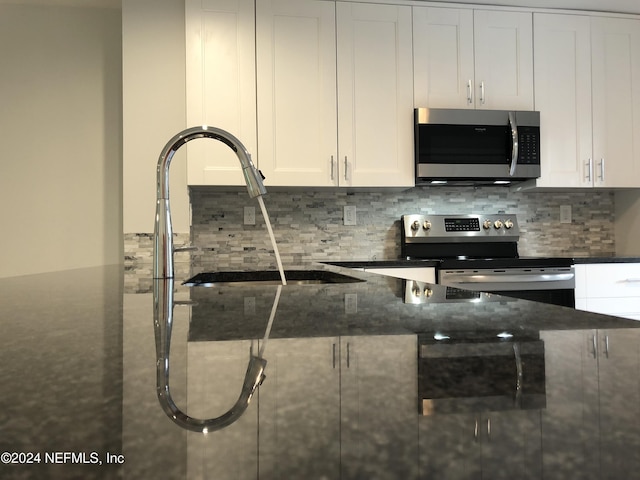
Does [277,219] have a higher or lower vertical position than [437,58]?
lower

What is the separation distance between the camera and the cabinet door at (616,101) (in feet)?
10.4

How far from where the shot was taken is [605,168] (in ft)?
10.4

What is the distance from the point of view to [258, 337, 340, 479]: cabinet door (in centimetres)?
18

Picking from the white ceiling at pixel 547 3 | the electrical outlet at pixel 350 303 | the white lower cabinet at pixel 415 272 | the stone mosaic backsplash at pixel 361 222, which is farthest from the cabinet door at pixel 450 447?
the white ceiling at pixel 547 3

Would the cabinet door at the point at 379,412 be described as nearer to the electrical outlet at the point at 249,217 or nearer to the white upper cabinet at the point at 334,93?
the white upper cabinet at the point at 334,93

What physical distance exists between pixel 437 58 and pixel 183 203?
1.76 metres

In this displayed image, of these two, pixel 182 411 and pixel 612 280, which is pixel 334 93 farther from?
pixel 182 411

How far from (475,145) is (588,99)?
0.86 m

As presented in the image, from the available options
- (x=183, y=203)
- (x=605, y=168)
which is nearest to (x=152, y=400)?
(x=183, y=203)

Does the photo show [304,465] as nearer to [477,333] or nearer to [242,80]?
[477,333]

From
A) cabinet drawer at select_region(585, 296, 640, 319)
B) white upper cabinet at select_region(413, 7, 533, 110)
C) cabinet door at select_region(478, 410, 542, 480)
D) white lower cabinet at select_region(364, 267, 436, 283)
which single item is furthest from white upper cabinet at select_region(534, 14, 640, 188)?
cabinet door at select_region(478, 410, 542, 480)

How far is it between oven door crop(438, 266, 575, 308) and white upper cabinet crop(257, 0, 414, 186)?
647 mm

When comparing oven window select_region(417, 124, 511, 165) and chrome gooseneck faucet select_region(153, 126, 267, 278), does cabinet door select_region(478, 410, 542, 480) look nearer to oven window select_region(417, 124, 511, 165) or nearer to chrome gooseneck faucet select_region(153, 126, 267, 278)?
chrome gooseneck faucet select_region(153, 126, 267, 278)

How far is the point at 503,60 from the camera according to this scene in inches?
121
